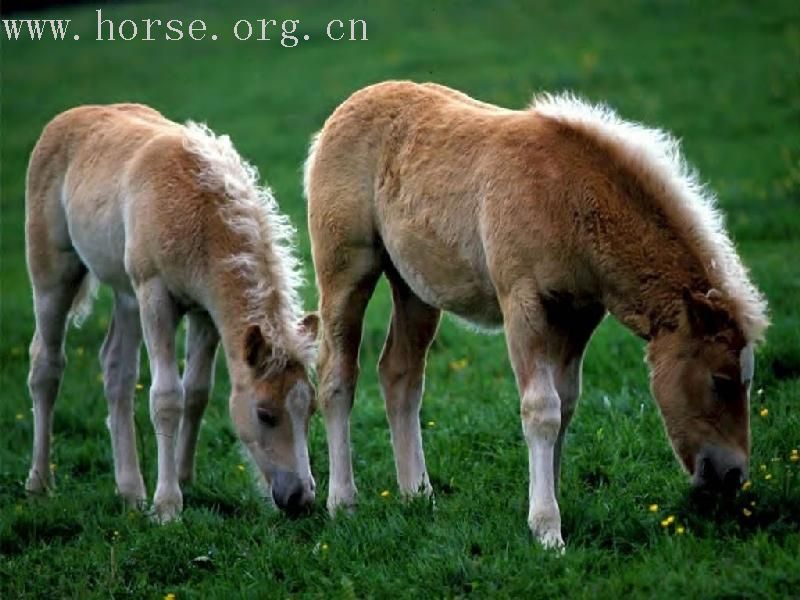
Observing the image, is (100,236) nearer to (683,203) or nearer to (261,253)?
(261,253)

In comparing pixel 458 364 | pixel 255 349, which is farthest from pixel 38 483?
pixel 458 364

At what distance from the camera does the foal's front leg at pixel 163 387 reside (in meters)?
7.24

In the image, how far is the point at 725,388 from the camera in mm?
5715

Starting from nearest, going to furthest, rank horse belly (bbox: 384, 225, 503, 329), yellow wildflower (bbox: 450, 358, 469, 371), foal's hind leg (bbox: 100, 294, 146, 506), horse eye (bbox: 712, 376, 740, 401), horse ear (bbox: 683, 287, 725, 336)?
horse ear (bbox: 683, 287, 725, 336) < horse eye (bbox: 712, 376, 740, 401) < horse belly (bbox: 384, 225, 503, 329) < foal's hind leg (bbox: 100, 294, 146, 506) < yellow wildflower (bbox: 450, 358, 469, 371)

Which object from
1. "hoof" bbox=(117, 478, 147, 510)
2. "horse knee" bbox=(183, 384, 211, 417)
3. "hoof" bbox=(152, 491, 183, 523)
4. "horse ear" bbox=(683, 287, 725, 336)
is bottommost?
"hoof" bbox=(117, 478, 147, 510)

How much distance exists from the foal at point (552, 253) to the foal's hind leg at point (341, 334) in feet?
0.06

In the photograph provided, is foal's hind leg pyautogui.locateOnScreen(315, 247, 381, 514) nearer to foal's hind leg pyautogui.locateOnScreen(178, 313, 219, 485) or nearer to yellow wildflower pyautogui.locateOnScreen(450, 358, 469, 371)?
foal's hind leg pyautogui.locateOnScreen(178, 313, 219, 485)

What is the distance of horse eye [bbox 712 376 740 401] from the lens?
5.69 meters

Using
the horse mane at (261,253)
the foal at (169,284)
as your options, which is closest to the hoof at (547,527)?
the foal at (169,284)

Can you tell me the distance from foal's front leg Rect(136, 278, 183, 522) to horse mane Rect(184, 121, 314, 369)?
576 millimetres

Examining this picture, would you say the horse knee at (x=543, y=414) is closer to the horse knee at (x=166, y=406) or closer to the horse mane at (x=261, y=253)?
the horse mane at (x=261, y=253)

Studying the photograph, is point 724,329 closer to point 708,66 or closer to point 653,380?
point 653,380

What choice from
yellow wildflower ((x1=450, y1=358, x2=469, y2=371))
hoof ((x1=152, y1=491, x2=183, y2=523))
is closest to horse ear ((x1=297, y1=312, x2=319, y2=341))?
hoof ((x1=152, y1=491, x2=183, y2=523))

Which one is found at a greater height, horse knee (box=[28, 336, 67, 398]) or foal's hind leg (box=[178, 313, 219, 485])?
foal's hind leg (box=[178, 313, 219, 485])
